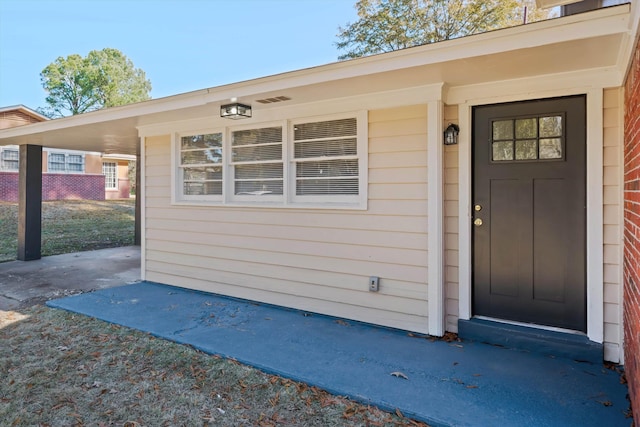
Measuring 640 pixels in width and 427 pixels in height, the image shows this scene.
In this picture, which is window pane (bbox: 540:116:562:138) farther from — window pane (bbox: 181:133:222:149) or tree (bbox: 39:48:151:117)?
tree (bbox: 39:48:151:117)

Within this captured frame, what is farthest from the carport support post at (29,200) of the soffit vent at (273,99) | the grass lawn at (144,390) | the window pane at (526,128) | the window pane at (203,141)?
the window pane at (526,128)

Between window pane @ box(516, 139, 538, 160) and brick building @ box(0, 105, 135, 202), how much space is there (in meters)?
17.7

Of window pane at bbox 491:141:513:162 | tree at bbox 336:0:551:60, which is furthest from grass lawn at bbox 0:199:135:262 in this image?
tree at bbox 336:0:551:60

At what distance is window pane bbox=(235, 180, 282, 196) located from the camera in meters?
4.51

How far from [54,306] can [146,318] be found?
1.28 meters

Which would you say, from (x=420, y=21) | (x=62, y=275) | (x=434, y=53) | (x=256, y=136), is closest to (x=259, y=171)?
→ (x=256, y=136)

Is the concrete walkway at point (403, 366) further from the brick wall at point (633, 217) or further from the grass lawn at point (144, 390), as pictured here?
the brick wall at point (633, 217)

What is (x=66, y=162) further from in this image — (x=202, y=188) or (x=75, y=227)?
(x=202, y=188)

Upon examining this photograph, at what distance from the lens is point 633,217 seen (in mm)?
2248

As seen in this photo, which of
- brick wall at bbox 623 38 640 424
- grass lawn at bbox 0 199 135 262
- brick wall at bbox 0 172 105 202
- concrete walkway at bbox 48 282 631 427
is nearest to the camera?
brick wall at bbox 623 38 640 424

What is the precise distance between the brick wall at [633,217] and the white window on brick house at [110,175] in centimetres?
2331

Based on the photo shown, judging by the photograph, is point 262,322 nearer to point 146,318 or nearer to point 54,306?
point 146,318

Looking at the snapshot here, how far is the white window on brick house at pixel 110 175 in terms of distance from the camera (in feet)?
70.8

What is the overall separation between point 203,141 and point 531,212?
3.88 metres
